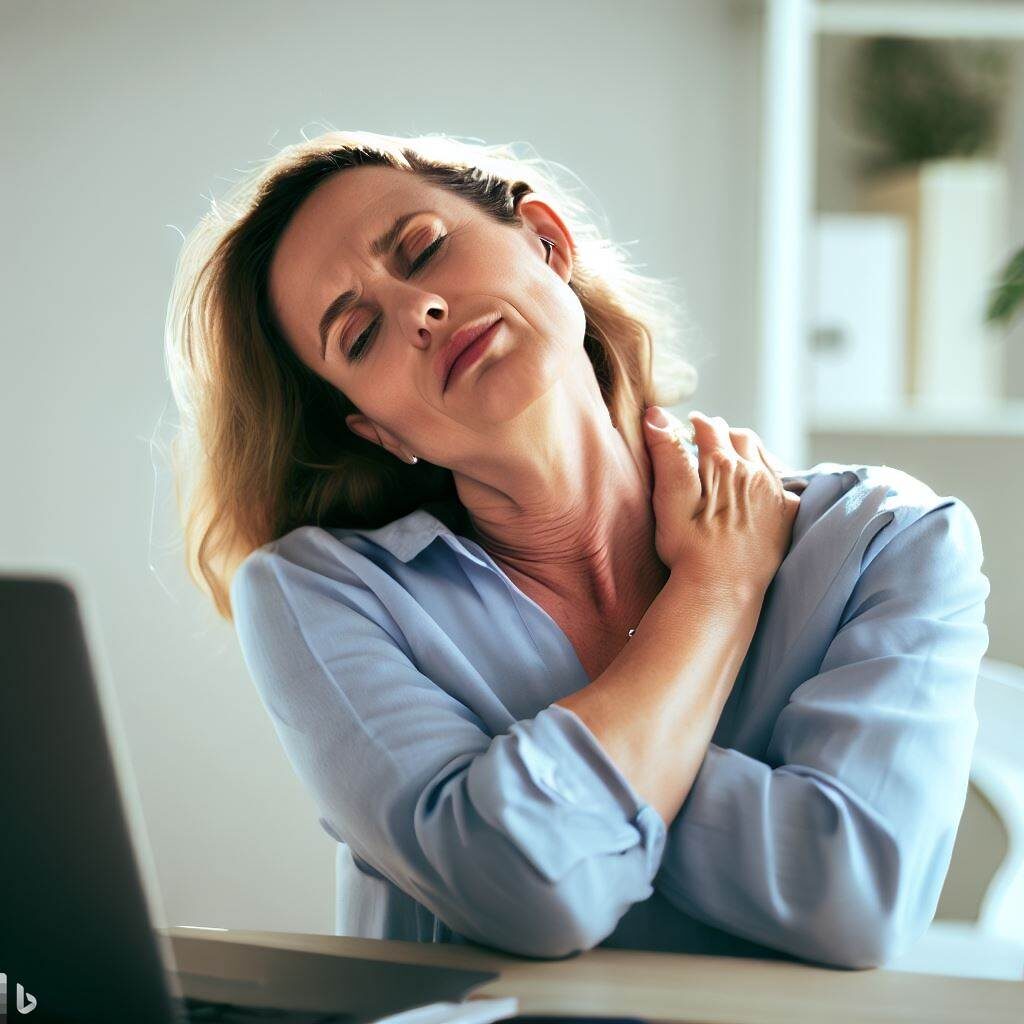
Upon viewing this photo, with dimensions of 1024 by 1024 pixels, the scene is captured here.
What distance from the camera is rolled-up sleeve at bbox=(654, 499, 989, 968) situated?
919mm

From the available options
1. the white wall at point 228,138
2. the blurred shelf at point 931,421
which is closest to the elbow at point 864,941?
the blurred shelf at point 931,421

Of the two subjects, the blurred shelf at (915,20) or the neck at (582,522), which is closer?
the neck at (582,522)

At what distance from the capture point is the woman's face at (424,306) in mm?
1173

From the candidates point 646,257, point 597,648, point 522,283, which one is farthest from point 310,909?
point 522,283

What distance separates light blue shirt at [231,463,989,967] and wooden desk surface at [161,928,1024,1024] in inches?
0.9

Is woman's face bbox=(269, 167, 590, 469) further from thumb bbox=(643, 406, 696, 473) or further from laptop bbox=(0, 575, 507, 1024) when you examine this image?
laptop bbox=(0, 575, 507, 1024)

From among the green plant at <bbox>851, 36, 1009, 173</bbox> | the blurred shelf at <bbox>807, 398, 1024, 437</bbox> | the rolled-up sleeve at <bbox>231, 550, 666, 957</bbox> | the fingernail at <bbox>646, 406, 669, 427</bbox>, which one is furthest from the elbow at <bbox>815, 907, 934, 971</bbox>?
the green plant at <bbox>851, 36, 1009, 173</bbox>

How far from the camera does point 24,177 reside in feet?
9.29

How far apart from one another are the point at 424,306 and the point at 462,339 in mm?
50

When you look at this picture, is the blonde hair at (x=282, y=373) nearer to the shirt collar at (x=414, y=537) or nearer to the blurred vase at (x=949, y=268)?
the shirt collar at (x=414, y=537)

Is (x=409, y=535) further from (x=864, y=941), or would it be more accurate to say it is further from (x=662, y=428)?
(x=864, y=941)

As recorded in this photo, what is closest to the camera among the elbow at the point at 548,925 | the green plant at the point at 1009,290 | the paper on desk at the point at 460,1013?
the paper on desk at the point at 460,1013

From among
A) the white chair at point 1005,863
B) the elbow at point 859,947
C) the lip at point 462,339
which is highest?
the lip at point 462,339

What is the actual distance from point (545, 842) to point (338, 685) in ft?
0.88
